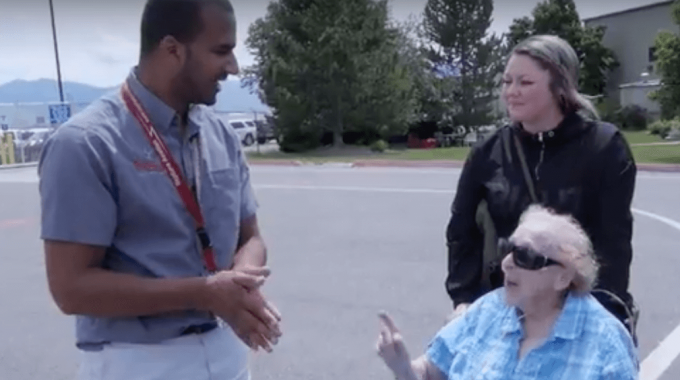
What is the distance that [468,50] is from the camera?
48969 mm

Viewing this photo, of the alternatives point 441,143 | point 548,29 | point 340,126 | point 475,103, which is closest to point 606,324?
point 340,126

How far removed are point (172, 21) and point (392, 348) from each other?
1.22 m

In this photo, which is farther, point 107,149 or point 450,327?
point 450,327

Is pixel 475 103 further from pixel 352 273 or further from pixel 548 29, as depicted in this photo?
pixel 352 273

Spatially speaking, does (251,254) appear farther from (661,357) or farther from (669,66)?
(669,66)

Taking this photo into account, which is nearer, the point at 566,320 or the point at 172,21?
the point at 172,21

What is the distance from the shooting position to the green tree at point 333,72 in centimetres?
3566

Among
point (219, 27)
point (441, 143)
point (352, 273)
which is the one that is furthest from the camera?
point (441, 143)

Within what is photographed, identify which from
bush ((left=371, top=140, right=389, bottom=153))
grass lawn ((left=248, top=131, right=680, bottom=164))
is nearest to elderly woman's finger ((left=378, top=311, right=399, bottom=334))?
grass lawn ((left=248, top=131, right=680, bottom=164))

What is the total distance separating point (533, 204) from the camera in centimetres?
293

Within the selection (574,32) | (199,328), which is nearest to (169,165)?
(199,328)

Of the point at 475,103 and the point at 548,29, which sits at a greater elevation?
the point at 548,29

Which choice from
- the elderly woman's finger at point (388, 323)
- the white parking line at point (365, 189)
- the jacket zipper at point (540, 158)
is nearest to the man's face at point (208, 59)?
the elderly woman's finger at point (388, 323)

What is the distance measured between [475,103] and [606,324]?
1829 inches
